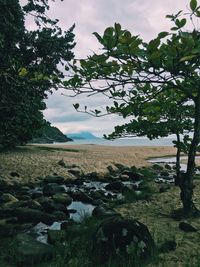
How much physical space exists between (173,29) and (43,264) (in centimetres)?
477

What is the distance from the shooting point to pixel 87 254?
6.95 meters

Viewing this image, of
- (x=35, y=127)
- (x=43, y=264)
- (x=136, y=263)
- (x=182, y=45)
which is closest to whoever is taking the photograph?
(x=182, y=45)

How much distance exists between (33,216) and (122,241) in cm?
522

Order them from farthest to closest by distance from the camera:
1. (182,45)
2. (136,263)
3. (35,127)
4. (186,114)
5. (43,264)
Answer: (35,127), (186,114), (43,264), (136,263), (182,45)

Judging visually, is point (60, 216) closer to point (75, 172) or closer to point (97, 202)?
point (97, 202)

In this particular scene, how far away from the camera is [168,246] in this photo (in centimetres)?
739

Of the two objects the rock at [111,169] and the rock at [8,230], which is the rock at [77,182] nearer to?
the rock at [111,169]

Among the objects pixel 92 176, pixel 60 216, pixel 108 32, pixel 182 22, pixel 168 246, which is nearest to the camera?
pixel 108 32

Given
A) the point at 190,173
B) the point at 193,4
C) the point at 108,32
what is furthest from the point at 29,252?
the point at 193,4

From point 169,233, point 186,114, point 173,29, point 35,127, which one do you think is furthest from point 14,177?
point 173,29

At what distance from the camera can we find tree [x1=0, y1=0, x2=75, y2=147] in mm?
13609

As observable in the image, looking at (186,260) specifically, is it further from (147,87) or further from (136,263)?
(147,87)

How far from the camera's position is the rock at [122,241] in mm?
6605

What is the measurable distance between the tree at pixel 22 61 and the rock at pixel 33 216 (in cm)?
371
